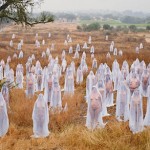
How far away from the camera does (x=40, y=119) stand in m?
8.16

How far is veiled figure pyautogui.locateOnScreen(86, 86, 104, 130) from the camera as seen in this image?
8.39 meters

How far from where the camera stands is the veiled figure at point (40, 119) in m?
8.09

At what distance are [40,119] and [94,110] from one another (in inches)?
52.3

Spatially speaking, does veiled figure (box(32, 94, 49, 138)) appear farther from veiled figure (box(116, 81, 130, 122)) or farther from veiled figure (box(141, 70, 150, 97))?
veiled figure (box(141, 70, 150, 97))

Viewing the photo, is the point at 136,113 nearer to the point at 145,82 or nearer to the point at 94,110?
the point at 94,110

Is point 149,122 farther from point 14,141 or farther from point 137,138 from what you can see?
point 14,141

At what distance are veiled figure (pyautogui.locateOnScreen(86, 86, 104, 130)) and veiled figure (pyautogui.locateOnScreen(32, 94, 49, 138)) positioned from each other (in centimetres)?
107

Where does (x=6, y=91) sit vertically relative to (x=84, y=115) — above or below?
above

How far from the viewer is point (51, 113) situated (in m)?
9.59

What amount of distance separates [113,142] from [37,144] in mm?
1783

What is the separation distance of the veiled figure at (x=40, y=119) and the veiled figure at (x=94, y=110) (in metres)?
1.07

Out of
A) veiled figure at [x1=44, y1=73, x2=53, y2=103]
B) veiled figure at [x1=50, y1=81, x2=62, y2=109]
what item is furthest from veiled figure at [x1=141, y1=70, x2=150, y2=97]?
veiled figure at [x1=50, y1=81, x2=62, y2=109]

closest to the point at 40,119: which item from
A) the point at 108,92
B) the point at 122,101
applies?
the point at 122,101

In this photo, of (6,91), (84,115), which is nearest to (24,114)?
(6,91)
